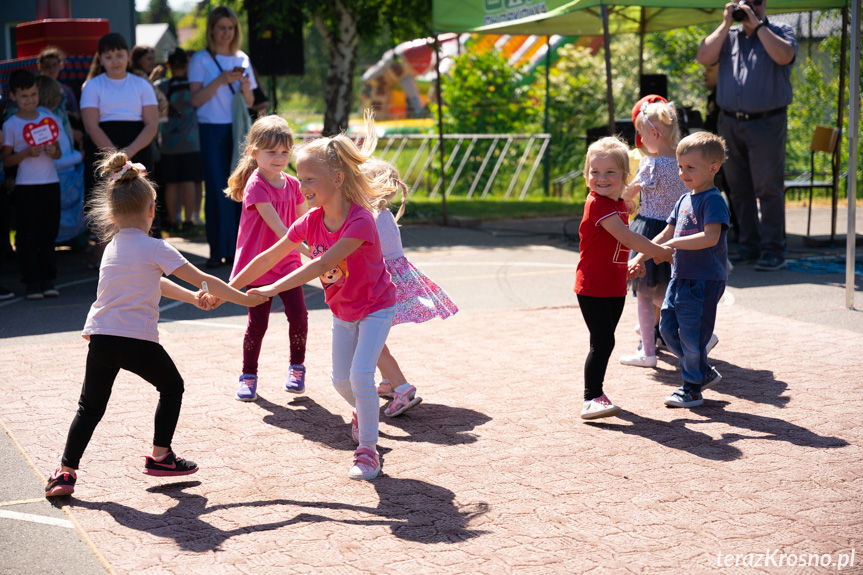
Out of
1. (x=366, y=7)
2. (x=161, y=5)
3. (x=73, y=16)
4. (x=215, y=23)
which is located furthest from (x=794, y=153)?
(x=161, y=5)

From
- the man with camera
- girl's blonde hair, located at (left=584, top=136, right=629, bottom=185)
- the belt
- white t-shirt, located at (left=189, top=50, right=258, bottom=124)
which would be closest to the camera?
girl's blonde hair, located at (left=584, top=136, right=629, bottom=185)

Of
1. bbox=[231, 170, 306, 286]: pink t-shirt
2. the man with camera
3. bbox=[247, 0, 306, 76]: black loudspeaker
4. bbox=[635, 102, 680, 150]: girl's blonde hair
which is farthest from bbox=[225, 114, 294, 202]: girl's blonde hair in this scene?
bbox=[247, 0, 306, 76]: black loudspeaker

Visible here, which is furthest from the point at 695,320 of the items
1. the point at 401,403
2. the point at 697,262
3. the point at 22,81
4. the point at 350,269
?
the point at 22,81

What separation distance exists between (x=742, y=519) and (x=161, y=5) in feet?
290

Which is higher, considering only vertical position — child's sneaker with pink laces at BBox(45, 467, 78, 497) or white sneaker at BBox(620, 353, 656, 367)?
white sneaker at BBox(620, 353, 656, 367)

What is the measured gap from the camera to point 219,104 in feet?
31.7

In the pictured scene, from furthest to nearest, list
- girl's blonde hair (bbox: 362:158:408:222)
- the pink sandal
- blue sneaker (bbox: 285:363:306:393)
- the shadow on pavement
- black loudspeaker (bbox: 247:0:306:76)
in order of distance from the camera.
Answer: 1. black loudspeaker (bbox: 247:0:306:76)
2. blue sneaker (bbox: 285:363:306:393)
3. the pink sandal
4. girl's blonde hair (bbox: 362:158:408:222)
5. the shadow on pavement

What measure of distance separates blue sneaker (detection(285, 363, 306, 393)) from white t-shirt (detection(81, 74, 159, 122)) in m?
4.34

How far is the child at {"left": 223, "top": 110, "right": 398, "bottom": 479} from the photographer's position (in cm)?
430

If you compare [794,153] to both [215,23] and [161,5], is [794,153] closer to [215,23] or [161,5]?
[215,23]

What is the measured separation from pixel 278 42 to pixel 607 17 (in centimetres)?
686

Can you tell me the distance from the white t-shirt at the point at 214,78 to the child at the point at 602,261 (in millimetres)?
5537

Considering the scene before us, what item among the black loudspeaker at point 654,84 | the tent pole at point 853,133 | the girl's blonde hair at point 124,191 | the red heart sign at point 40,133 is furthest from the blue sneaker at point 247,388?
the black loudspeaker at point 654,84

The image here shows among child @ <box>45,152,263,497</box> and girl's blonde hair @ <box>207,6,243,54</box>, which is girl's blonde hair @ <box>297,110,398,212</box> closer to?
child @ <box>45,152,263,497</box>
